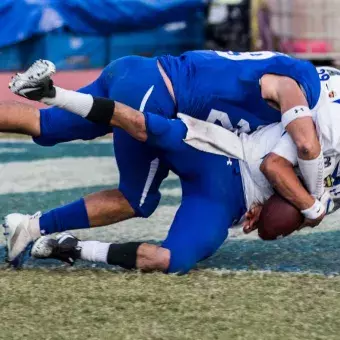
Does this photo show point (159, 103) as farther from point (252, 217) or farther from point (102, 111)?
point (252, 217)

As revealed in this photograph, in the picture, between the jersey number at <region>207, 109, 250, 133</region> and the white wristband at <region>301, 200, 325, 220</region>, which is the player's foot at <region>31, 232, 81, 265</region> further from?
the white wristband at <region>301, 200, 325, 220</region>

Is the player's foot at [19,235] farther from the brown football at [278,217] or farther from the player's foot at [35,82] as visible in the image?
the brown football at [278,217]

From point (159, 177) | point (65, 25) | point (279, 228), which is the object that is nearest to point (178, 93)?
point (159, 177)

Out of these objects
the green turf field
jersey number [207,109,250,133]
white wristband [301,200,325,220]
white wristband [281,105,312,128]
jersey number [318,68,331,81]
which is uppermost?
jersey number [318,68,331,81]

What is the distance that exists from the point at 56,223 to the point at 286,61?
1.19 m

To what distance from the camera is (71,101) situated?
4223 millimetres

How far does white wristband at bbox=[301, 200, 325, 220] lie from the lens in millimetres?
4262


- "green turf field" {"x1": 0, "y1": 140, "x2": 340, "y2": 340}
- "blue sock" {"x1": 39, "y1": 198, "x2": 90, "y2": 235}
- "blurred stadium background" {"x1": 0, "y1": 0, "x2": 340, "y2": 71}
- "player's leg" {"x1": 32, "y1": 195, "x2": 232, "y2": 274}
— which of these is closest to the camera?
"green turf field" {"x1": 0, "y1": 140, "x2": 340, "y2": 340}

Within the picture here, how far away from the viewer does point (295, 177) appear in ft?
14.0

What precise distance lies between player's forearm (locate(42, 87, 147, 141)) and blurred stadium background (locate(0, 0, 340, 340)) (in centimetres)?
59

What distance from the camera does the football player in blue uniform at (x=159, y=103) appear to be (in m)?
4.20

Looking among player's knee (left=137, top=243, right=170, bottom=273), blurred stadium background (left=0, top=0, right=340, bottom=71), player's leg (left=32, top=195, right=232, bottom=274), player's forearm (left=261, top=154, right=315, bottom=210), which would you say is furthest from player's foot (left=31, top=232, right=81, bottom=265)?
blurred stadium background (left=0, top=0, right=340, bottom=71)

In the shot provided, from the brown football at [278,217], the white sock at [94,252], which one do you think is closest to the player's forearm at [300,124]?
the brown football at [278,217]

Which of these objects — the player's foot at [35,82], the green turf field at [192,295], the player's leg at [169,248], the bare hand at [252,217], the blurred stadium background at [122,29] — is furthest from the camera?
the blurred stadium background at [122,29]
